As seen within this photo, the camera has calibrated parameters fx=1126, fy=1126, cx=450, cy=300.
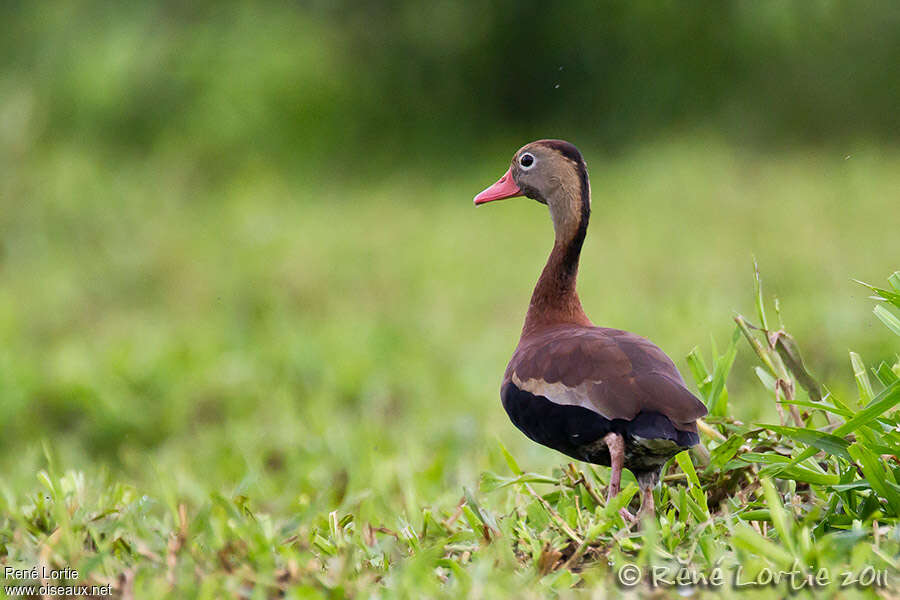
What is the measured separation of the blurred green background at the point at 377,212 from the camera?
4.25 metres

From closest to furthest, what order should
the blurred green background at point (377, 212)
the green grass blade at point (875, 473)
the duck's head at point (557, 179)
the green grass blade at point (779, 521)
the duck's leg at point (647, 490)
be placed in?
the green grass blade at point (779, 521) < the green grass blade at point (875, 473) < the duck's leg at point (647, 490) < the duck's head at point (557, 179) < the blurred green background at point (377, 212)

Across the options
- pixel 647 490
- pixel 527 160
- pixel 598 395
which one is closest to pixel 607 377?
pixel 598 395

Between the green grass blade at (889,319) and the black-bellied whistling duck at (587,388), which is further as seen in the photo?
the green grass blade at (889,319)

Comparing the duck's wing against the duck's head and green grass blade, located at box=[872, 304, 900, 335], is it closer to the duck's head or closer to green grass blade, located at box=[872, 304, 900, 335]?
the duck's head

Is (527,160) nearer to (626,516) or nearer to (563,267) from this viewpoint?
(563,267)

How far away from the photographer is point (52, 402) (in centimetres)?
436

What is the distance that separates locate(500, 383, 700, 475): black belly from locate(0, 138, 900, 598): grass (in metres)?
0.11

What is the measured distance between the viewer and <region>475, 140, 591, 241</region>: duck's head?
2180mm

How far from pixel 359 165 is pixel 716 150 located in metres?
2.56

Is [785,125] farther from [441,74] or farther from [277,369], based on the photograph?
[277,369]

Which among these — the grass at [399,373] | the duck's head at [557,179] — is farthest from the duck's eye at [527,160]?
the grass at [399,373]

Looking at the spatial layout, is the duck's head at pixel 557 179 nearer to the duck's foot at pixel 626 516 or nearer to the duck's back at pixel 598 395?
the duck's back at pixel 598 395

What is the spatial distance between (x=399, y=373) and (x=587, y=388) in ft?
9.37

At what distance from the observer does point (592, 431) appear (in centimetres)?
191
